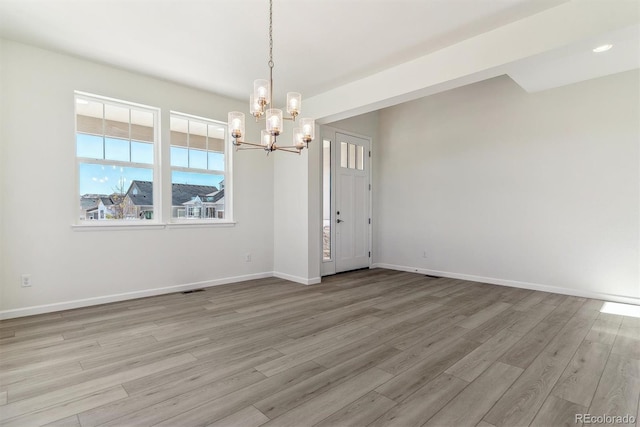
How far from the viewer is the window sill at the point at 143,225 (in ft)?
12.4

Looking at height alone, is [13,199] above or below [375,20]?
below

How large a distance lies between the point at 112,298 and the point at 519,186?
19.8 feet

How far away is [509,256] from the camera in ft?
16.0

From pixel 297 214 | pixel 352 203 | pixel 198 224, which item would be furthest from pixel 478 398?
pixel 352 203

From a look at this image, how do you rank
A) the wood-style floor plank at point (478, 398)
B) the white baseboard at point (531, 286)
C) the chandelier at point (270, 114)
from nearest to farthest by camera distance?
the wood-style floor plank at point (478, 398)
the chandelier at point (270, 114)
the white baseboard at point (531, 286)

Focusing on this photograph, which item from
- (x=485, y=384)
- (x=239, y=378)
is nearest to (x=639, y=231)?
(x=485, y=384)

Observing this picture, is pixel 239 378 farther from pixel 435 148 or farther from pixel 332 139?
pixel 435 148

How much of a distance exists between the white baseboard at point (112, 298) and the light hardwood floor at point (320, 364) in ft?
0.46

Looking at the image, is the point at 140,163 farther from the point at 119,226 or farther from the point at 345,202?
the point at 345,202

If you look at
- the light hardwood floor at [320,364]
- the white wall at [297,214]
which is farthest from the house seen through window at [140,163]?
the light hardwood floor at [320,364]

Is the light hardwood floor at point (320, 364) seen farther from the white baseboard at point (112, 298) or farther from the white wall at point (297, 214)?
the white wall at point (297, 214)

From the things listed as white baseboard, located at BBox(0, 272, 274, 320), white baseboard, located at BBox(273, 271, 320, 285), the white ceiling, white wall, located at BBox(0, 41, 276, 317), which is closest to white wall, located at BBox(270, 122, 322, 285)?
white baseboard, located at BBox(273, 271, 320, 285)

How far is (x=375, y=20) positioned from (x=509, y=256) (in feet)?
13.2

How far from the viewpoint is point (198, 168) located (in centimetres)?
480
